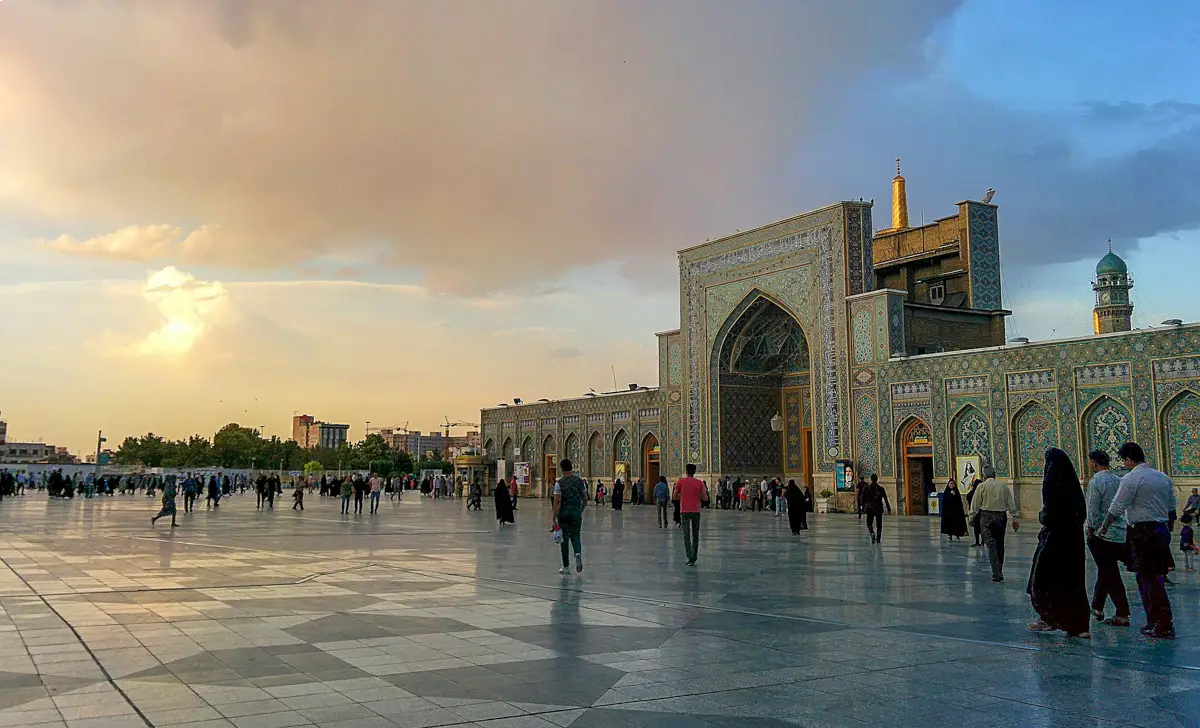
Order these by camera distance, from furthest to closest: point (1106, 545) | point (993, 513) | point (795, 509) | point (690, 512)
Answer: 1. point (795, 509)
2. point (690, 512)
3. point (993, 513)
4. point (1106, 545)

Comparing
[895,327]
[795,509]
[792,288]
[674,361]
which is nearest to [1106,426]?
[895,327]

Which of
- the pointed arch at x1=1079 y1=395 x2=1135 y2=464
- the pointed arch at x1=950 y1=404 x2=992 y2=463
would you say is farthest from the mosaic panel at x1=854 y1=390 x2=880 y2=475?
the pointed arch at x1=1079 y1=395 x2=1135 y2=464

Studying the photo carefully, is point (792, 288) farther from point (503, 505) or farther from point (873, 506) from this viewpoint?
point (873, 506)

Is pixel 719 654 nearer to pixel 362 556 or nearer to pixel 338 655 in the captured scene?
pixel 338 655

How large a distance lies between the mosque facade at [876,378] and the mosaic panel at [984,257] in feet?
0.24

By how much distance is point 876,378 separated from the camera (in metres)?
31.2

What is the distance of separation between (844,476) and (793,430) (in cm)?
626

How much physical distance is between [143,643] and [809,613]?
519 centimetres

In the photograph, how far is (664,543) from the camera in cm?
1683

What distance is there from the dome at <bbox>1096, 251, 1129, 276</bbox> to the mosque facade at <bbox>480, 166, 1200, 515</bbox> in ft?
78.6

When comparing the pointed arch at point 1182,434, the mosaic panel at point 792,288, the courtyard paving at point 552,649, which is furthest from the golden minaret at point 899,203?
the courtyard paving at point 552,649

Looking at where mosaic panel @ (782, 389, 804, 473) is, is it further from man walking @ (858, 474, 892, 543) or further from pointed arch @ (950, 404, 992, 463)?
man walking @ (858, 474, 892, 543)

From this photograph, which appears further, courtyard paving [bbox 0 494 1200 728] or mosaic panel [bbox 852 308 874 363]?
mosaic panel [bbox 852 308 874 363]

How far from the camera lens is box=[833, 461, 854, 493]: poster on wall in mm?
31531
